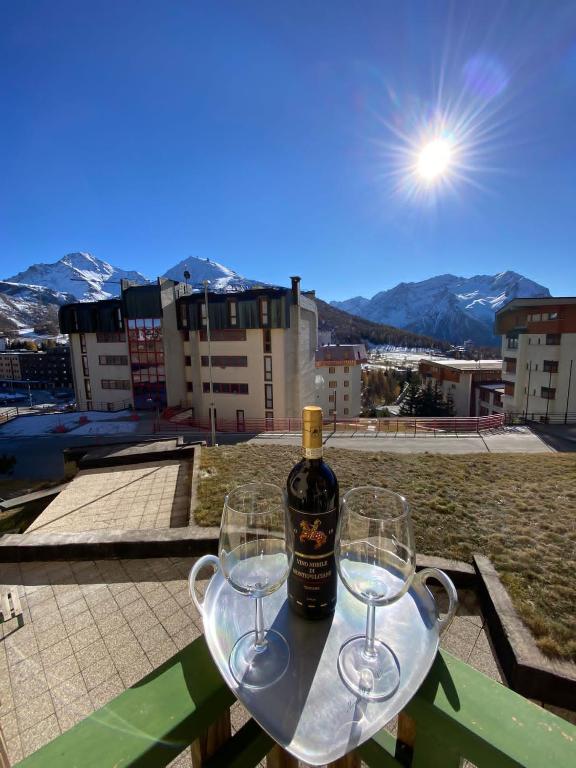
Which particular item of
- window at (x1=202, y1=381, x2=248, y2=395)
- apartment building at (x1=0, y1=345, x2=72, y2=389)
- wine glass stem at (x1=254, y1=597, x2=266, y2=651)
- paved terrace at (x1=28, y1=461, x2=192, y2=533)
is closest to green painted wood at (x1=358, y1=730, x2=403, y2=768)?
wine glass stem at (x1=254, y1=597, x2=266, y2=651)

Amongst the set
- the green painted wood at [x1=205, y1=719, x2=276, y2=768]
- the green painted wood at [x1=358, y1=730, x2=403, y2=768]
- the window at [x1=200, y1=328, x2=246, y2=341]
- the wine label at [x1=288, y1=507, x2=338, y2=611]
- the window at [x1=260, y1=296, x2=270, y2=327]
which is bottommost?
the green painted wood at [x1=358, y1=730, x2=403, y2=768]

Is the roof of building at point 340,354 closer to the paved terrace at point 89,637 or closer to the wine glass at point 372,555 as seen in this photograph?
the paved terrace at point 89,637

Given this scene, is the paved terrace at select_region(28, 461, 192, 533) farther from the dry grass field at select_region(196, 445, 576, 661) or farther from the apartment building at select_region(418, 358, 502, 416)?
the apartment building at select_region(418, 358, 502, 416)

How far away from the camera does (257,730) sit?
993mm

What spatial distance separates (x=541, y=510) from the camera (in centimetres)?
555

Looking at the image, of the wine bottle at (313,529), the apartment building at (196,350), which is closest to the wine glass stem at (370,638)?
the wine bottle at (313,529)

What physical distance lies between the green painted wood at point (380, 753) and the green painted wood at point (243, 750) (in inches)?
10.7

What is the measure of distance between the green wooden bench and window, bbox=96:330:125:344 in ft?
102

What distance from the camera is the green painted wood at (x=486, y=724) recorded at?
71cm

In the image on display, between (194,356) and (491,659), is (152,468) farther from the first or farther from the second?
(194,356)

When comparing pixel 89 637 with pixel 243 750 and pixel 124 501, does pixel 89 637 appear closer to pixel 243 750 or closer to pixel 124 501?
pixel 243 750

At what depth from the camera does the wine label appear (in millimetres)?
1194

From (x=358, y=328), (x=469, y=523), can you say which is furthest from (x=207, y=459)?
(x=358, y=328)

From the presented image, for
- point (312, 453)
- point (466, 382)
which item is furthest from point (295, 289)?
point (312, 453)
